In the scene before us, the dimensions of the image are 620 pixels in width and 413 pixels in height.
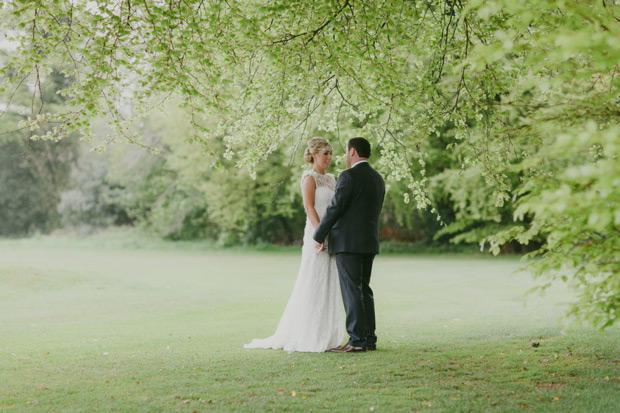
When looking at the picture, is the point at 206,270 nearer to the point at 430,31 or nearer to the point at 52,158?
the point at 430,31

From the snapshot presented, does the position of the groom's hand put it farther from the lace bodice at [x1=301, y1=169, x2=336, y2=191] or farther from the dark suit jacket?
the lace bodice at [x1=301, y1=169, x2=336, y2=191]

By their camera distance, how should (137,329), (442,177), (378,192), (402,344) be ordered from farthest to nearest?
(442,177) < (137,329) < (402,344) < (378,192)

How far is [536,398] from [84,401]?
3.87 m

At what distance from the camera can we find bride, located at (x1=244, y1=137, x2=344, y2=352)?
807 centimetres

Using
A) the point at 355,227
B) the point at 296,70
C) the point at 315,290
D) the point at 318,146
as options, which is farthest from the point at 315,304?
the point at 296,70

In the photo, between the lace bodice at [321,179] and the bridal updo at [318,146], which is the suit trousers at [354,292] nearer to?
the lace bodice at [321,179]

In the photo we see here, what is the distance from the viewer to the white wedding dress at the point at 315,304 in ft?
26.4

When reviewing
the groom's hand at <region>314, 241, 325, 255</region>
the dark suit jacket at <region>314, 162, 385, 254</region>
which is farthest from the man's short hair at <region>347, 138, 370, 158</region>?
the groom's hand at <region>314, 241, 325, 255</region>

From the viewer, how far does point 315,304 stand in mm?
8164

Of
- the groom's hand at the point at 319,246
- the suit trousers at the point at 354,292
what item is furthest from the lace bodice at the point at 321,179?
the suit trousers at the point at 354,292

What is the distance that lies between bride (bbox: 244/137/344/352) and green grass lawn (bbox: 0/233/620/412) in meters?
0.37

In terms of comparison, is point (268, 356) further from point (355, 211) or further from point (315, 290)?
point (355, 211)

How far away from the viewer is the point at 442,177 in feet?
92.4

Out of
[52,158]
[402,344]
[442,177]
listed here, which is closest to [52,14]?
[402,344]
